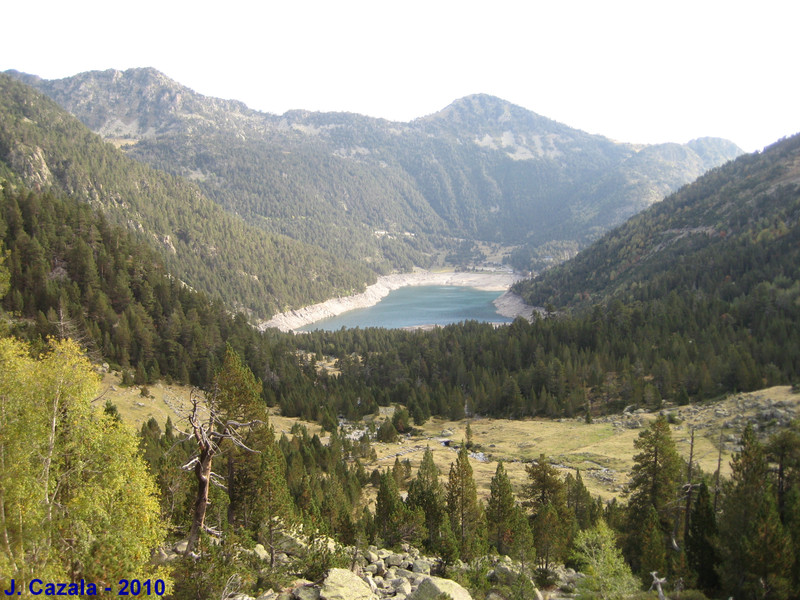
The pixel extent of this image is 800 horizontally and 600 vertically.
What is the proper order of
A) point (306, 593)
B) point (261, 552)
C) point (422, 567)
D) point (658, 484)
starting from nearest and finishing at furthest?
1. point (306, 593)
2. point (261, 552)
3. point (422, 567)
4. point (658, 484)

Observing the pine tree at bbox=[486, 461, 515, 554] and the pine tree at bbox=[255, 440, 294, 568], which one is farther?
the pine tree at bbox=[486, 461, 515, 554]

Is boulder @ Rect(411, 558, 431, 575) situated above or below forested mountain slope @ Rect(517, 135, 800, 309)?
below

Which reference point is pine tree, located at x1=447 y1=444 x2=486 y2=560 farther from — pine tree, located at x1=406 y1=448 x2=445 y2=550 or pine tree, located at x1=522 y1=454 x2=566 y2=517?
pine tree, located at x1=522 y1=454 x2=566 y2=517

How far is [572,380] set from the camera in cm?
9450

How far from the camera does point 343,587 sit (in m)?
18.7

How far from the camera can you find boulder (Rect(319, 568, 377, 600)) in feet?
59.0

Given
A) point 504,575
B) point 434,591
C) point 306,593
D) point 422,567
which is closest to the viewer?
point 306,593

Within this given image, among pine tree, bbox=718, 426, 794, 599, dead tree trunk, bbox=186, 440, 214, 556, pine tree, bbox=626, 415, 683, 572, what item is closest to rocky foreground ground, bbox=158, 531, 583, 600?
dead tree trunk, bbox=186, 440, 214, 556

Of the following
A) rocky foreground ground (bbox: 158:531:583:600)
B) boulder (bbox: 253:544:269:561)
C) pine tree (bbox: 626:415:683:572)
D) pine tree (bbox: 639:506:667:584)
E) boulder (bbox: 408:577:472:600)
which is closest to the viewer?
rocky foreground ground (bbox: 158:531:583:600)

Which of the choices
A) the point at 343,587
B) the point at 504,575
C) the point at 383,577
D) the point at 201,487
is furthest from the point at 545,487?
the point at 201,487

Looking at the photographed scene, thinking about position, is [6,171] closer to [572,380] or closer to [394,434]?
[394,434]

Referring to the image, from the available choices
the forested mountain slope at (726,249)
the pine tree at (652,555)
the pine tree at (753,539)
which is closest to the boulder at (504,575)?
the pine tree at (652,555)

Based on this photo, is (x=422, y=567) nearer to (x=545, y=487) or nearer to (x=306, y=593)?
(x=306, y=593)

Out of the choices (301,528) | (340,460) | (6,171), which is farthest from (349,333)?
(301,528)
